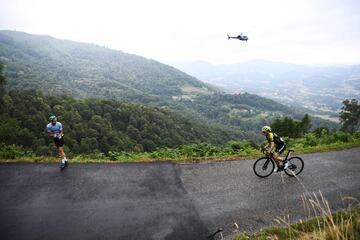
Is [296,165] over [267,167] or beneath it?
over

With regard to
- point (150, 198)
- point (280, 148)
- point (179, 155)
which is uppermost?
point (280, 148)

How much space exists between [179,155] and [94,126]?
6234cm

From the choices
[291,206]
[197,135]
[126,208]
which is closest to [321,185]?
[291,206]

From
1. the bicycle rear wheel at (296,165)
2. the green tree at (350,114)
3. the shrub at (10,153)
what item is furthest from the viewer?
the green tree at (350,114)

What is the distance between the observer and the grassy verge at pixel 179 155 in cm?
1035

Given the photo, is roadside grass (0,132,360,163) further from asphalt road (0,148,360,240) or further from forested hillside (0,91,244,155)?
forested hillside (0,91,244,155)

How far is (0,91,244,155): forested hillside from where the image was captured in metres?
55.8

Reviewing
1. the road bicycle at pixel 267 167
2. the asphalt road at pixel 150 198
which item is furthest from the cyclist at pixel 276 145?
the asphalt road at pixel 150 198

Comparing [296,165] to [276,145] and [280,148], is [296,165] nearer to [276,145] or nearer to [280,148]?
[280,148]

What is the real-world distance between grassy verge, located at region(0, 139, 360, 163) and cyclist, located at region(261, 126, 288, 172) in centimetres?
181

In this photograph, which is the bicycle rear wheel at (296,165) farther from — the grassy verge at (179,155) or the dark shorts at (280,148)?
the grassy verge at (179,155)

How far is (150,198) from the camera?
317 inches

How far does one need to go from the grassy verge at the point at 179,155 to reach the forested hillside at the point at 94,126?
116 feet

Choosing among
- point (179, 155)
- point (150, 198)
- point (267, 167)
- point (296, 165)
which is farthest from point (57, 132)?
point (296, 165)
